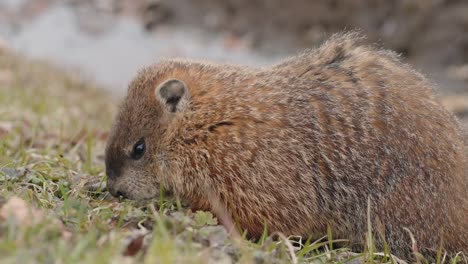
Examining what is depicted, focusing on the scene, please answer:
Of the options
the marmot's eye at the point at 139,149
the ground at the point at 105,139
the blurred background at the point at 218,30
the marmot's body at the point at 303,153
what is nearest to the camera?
the ground at the point at 105,139

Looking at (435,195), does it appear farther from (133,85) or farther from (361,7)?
(361,7)

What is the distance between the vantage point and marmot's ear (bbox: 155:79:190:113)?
524 cm

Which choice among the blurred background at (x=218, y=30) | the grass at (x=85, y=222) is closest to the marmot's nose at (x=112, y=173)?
the grass at (x=85, y=222)

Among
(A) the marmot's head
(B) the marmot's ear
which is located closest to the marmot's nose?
(A) the marmot's head

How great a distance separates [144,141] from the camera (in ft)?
17.3

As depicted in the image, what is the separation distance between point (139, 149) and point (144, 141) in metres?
0.08

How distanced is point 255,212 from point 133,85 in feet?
5.11

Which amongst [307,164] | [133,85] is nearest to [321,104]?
[307,164]

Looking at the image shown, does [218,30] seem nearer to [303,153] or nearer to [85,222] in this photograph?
[303,153]

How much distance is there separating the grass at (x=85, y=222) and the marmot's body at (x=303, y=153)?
23 centimetres

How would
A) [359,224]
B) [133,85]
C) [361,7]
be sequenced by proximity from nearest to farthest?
[359,224]
[133,85]
[361,7]

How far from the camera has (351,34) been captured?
5.85 m

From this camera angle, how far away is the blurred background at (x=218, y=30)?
629 inches

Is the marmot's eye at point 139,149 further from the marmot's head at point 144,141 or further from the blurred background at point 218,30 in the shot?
the blurred background at point 218,30
